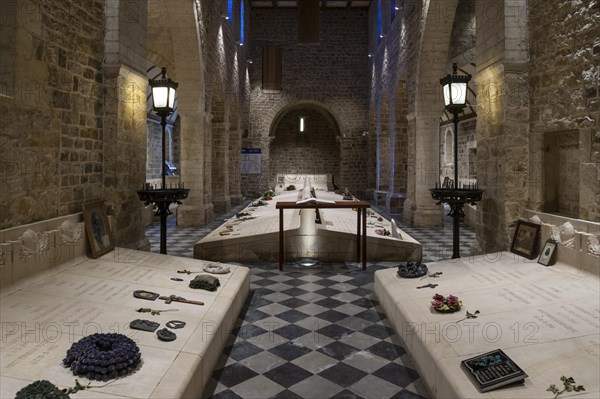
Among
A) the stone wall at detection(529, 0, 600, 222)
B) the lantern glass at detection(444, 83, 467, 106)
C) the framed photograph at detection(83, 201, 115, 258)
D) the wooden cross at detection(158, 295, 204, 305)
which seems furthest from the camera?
the lantern glass at detection(444, 83, 467, 106)

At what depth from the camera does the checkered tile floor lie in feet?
10.3

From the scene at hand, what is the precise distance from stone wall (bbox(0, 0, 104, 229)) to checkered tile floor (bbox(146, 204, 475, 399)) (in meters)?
2.19

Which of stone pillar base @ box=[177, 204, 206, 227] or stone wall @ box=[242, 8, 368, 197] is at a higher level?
stone wall @ box=[242, 8, 368, 197]

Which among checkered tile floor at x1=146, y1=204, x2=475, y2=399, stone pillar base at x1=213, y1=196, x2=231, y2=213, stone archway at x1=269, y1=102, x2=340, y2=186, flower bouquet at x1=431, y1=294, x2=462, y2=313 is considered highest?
stone archway at x1=269, y1=102, x2=340, y2=186

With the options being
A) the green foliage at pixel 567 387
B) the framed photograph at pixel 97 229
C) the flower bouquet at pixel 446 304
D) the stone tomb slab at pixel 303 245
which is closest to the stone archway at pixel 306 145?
the stone tomb slab at pixel 303 245

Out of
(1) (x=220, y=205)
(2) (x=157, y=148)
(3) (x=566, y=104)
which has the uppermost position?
(2) (x=157, y=148)

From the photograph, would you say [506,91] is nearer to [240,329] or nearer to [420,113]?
[240,329]

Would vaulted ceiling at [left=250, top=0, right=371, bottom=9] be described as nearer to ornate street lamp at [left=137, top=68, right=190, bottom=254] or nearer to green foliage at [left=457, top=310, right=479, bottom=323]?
ornate street lamp at [left=137, top=68, right=190, bottom=254]

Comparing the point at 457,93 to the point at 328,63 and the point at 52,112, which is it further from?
the point at 328,63

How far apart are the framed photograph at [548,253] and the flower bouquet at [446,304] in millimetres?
1306

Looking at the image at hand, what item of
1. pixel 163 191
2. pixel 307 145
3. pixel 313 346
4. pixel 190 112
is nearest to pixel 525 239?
pixel 313 346

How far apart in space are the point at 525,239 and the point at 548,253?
51 cm

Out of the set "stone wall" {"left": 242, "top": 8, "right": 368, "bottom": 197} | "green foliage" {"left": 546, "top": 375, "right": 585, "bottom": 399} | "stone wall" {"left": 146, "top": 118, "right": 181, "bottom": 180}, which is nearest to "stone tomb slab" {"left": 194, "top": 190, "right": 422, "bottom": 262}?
"green foliage" {"left": 546, "top": 375, "right": 585, "bottom": 399}

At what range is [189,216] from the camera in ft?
36.8
